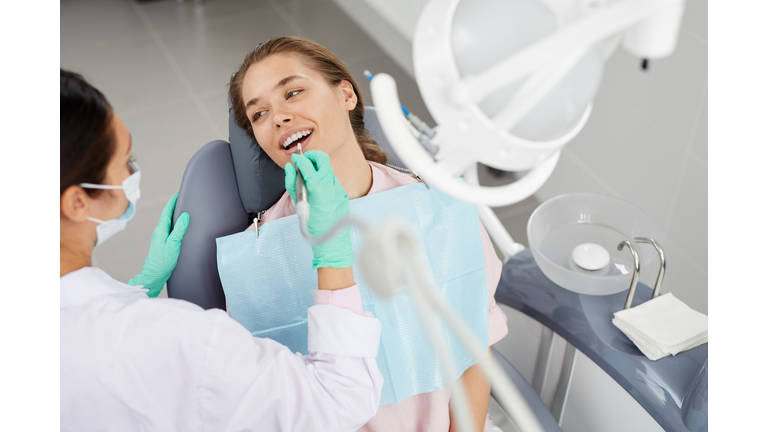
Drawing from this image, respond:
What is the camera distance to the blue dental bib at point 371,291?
54.4 inches

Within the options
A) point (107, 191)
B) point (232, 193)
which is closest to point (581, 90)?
point (107, 191)

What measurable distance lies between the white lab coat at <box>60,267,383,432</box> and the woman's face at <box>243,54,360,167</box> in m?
0.51

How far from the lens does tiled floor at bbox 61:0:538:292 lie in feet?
9.39

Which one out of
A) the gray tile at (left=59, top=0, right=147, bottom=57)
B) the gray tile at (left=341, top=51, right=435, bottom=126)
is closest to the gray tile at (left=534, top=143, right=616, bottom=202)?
the gray tile at (left=341, top=51, right=435, bottom=126)

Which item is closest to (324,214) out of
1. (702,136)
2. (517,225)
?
(702,136)

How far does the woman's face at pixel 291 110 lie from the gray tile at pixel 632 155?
3.99ft

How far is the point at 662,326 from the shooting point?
134 cm

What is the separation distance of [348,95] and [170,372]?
2.90 feet

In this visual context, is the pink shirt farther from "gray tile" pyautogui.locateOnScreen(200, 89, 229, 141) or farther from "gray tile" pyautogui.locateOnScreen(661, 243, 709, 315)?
"gray tile" pyautogui.locateOnScreen(200, 89, 229, 141)

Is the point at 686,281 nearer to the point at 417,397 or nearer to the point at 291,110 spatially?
the point at 417,397

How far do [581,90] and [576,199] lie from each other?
42.7 inches

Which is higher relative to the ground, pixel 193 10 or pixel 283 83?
pixel 283 83
